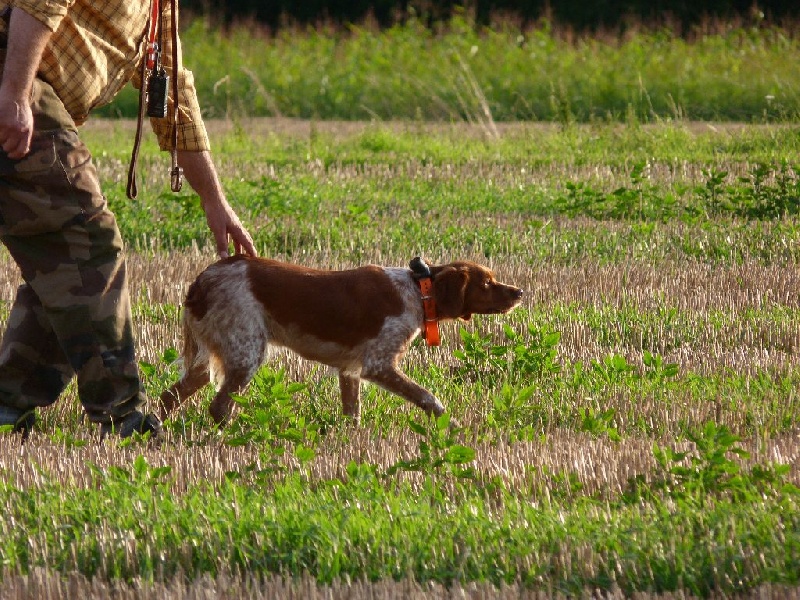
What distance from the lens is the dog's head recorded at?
18.4 ft

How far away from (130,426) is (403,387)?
1185 millimetres

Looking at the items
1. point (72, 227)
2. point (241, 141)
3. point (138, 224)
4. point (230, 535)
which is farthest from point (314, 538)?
point (241, 141)

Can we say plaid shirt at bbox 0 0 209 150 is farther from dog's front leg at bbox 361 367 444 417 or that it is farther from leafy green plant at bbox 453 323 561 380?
leafy green plant at bbox 453 323 561 380

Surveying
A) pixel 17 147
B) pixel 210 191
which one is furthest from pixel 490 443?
pixel 17 147

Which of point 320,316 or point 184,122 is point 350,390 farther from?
point 184,122

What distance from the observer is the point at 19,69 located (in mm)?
4273

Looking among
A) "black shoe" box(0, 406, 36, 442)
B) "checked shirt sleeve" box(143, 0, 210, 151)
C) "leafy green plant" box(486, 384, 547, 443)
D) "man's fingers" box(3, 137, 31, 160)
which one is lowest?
"black shoe" box(0, 406, 36, 442)

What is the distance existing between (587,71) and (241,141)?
627 cm

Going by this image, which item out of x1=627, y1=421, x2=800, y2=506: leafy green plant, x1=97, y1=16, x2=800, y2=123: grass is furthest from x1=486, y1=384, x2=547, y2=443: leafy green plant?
x1=97, y1=16, x2=800, y2=123: grass

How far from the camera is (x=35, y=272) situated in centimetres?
470

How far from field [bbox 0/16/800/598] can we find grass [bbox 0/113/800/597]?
1cm

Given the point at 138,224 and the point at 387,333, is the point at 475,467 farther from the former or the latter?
the point at 138,224

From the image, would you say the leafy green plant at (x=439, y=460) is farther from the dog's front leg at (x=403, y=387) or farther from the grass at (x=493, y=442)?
the dog's front leg at (x=403, y=387)

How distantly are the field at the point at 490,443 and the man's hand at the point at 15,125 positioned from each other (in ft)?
3.54
